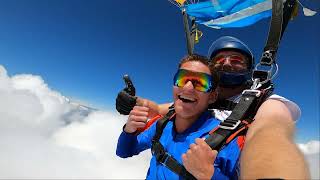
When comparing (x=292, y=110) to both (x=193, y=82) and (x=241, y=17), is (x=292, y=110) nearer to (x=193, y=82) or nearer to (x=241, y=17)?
(x=193, y=82)

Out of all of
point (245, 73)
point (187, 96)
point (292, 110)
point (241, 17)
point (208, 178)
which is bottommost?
point (208, 178)

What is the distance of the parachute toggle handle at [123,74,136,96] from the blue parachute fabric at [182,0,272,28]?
7533mm

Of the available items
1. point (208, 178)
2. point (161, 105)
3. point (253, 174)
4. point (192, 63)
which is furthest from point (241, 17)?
point (253, 174)

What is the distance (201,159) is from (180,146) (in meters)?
0.55

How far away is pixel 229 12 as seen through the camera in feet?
35.3

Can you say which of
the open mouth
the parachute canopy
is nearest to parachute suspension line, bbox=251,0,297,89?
the open mouth

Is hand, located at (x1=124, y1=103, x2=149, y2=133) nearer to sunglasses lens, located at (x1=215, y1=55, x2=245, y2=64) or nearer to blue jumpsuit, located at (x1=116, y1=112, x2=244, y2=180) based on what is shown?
blue jumpsuit, located at (x1=116, y1=112, x2=244, y2=180)

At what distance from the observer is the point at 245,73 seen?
10.7ft

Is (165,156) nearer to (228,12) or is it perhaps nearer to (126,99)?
(126,99)

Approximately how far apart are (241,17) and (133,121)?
8.49 metres

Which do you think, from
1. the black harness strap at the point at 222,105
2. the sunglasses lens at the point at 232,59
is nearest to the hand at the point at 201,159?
the black harness strap at the point at 222,105

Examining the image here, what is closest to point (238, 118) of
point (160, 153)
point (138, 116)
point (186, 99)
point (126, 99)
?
point (186, 99)

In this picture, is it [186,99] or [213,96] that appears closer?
[186,99]

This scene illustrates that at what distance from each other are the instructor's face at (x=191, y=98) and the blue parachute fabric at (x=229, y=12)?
24.9 ft
